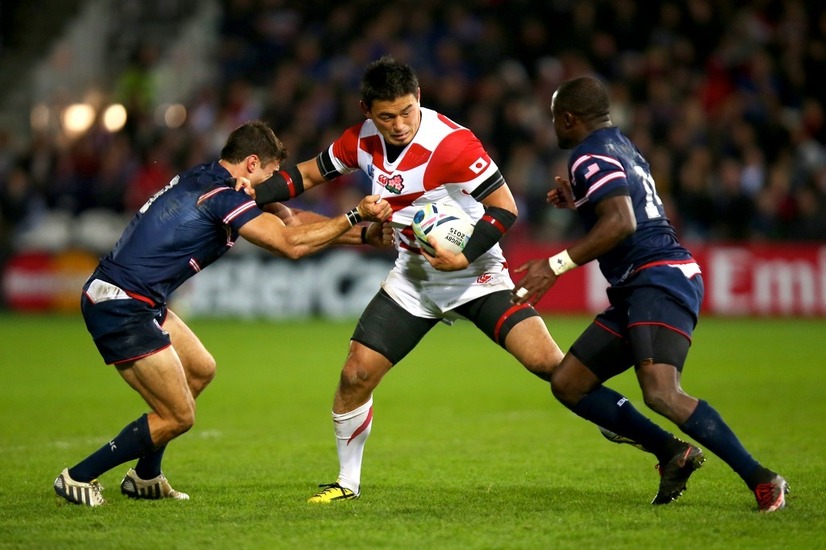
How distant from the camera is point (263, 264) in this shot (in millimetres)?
20172

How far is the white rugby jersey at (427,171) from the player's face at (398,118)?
0.08 m

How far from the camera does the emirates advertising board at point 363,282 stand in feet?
63.0

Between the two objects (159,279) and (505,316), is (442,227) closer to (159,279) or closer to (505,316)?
(505,316)

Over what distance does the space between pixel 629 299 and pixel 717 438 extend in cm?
94

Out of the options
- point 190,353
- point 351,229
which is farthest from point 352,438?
point 351,229

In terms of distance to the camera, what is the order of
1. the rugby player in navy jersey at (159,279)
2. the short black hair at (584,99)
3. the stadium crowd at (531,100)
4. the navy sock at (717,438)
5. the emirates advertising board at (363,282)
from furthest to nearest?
the stadium crowd at (531,100), the emirates advertising board at (363,282), the rugby player in navy jersey at (159,279), the short black hair at (584,99), the navy sock at (717,438)

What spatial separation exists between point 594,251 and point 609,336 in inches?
30.6

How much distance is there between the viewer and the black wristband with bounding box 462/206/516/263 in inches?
278

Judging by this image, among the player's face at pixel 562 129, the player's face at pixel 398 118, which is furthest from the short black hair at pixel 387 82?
the player's face at pixel 562 129

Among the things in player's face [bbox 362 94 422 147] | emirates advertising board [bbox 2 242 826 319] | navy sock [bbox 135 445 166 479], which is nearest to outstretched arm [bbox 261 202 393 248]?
player's face [bbox 362 94 422 147]

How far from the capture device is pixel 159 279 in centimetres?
715

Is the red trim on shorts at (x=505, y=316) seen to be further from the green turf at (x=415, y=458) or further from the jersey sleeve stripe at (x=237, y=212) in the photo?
the jersey sleeve stripe at (x=237, y=212)

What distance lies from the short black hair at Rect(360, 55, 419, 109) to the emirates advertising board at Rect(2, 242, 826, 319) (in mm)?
12085

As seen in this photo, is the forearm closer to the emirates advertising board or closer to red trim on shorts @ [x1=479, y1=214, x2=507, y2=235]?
red trim on shorts @ [x1=479, y1=214, x2=507, y2=235]
